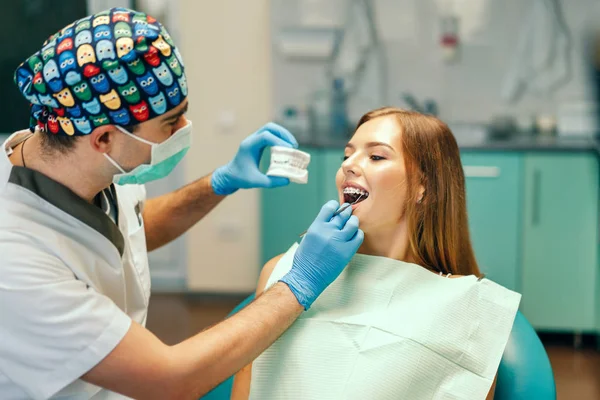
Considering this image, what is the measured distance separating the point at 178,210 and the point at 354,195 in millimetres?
515

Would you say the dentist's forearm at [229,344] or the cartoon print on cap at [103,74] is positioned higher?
the cartoon print on cap at [103,74]

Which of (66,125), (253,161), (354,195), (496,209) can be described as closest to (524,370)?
(354,195)

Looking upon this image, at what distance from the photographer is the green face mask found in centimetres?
139

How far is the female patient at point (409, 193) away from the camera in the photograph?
1582mm

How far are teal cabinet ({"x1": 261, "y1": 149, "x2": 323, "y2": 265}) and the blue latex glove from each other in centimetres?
145

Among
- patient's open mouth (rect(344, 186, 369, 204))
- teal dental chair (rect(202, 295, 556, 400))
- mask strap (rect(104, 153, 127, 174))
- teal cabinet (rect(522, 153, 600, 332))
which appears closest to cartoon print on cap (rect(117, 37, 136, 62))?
mask strap (rect(104, 153, 127, 174))

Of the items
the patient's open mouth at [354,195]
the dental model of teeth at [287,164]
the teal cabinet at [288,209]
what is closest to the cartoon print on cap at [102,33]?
the dental model of teeth at [287,164]

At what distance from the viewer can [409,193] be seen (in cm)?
160

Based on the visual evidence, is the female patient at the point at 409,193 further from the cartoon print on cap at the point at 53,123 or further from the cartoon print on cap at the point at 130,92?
the cartoon print on cap at the point at 53,123

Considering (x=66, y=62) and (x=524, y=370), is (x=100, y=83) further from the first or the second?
(x=524, y=370)

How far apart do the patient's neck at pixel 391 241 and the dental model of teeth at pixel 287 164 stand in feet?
0.67

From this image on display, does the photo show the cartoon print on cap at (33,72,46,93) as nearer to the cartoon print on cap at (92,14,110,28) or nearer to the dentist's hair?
the cartoon print on cap at (92,14,110,28)

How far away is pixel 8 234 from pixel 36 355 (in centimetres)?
21

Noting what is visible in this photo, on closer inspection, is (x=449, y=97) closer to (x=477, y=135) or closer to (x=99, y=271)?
(x=477, y=135)
